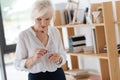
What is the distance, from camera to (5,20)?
3340 millimetres

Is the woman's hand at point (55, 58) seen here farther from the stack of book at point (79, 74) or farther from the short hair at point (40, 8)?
the stack of book at point (79, 74)

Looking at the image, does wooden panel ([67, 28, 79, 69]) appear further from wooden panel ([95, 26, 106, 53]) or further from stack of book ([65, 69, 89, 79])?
wooden panel ([95, 26, 106, 53])

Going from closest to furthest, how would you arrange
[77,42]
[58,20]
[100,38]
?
1. [100,38]
2. [77,42]
3. [58,20]

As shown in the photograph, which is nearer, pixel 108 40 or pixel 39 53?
pixel 39 53

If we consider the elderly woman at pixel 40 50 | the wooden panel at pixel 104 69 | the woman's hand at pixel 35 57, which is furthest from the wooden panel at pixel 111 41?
the woman's hand at pixel 35 57

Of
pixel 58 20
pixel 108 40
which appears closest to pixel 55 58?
pixel 108 40

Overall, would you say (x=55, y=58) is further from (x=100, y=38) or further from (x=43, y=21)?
(x=100, y=38)

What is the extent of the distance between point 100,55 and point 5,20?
157cm

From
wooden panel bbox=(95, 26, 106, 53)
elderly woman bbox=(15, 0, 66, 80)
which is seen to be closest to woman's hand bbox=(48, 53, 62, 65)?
elderly woman bbox=(15, 0, 66, 80)

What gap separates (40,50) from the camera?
177 centimetres

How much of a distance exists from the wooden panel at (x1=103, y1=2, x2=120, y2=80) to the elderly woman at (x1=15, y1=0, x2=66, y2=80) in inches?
21.4

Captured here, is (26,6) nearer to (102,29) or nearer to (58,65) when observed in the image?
(102,29)

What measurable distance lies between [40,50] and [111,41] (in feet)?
2.68

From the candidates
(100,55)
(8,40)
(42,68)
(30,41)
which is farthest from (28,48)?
(8,40)
